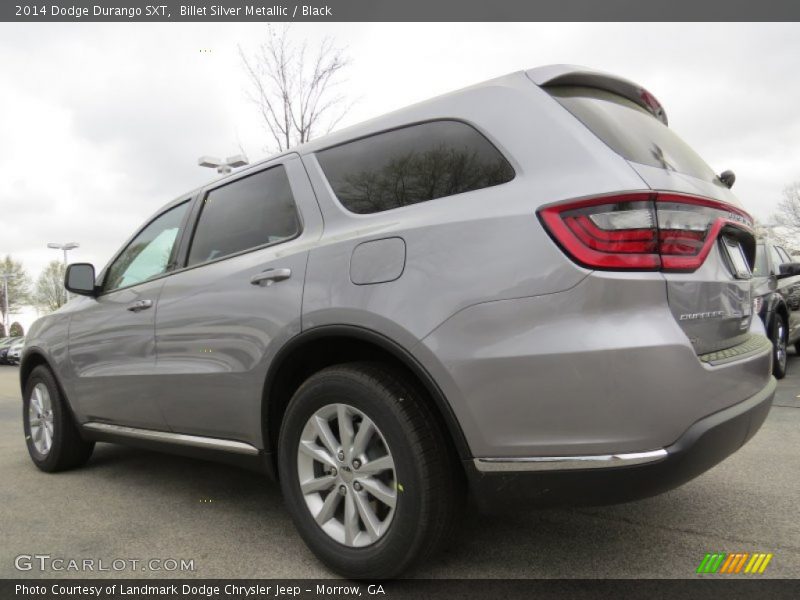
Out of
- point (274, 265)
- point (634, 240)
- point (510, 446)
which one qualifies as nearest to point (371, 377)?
point (510, 446)

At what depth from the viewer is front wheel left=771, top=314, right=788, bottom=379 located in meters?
6.82

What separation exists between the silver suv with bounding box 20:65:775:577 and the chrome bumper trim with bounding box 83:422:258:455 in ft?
0.09

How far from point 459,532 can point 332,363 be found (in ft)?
2.92

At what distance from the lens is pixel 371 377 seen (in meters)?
2.16

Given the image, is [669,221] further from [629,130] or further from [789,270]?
[789,270]

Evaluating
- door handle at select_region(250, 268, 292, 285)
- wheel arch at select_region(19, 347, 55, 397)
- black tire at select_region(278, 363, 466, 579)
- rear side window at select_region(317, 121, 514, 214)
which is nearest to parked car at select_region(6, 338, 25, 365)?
wheel arch at select_region(19, 347, 55, 397)

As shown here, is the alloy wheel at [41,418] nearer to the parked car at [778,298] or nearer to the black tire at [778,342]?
the parked car at [778,298]

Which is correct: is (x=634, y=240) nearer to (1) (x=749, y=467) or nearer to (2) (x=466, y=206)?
(2) (x=466, y=206)

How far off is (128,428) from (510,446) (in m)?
2.57

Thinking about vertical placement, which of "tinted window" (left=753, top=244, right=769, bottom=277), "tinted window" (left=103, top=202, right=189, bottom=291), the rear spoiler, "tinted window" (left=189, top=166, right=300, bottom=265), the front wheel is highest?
the rear spoiler

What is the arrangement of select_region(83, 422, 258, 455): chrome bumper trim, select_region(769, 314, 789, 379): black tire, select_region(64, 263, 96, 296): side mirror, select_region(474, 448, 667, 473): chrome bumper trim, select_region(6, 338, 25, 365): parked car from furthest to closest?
select_region(6, 338, 25, 365): parked car < select_region(769, 314, 789, 379): black tire < select_region(64, 263, 96, 296): side mirror < select_region(83, 422, 258, 455): chrome bumper trim < select_region(474, 448, 667, 473): chrome bumper trim

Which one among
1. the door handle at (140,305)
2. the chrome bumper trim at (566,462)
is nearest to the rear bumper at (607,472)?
the chrome bumper trim at (566,462)

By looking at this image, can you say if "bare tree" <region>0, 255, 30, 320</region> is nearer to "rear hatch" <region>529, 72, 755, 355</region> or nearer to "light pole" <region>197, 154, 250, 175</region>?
"light pole" <region>197, 154, 250, 175</region>

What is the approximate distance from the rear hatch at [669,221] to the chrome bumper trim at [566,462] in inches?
15.4
